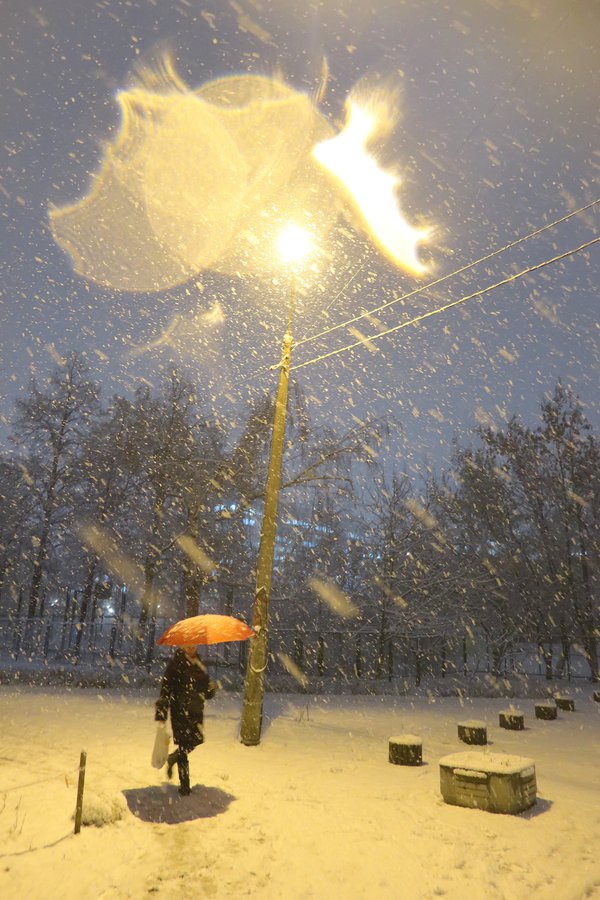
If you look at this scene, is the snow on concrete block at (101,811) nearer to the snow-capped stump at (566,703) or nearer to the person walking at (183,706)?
the person walking at (183,706)

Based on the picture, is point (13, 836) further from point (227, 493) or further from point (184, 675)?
point (227, 493)

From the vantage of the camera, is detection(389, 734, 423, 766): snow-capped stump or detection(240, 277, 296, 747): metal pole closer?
detection(389, 734, 423, 766): snow-capped stump

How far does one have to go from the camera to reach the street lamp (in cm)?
1026

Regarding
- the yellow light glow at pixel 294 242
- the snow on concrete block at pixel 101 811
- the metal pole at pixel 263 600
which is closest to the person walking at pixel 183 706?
the snow on concrete block at pixel 101 811

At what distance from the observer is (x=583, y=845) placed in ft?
19.5

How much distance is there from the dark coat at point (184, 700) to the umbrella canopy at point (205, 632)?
0.73 ft

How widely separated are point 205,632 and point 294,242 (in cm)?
736

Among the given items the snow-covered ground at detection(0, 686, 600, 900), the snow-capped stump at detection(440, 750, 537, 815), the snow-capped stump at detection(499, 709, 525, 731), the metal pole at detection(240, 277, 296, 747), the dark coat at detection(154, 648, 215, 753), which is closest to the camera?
the snow-covered ground at detection(0, 686, 600, 900)

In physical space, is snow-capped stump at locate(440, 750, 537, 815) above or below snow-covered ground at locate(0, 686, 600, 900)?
above

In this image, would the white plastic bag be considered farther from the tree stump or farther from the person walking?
the tree stump

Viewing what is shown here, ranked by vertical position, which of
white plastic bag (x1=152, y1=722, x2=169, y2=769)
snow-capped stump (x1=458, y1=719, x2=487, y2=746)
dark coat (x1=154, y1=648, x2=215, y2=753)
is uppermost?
dark coat (x1=154, y1=648, x2=215, y2=753)

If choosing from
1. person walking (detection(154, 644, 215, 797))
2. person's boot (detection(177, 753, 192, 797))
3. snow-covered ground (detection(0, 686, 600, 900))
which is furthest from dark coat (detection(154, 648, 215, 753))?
snow-covered ground (detection(0, 686, 600, 900))

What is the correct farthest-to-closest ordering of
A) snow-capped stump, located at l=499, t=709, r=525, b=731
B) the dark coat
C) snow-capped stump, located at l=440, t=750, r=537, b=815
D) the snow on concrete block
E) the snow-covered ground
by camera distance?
snow-capped stump, located at l=499, t=709, r=525, b=731 → the dark coat → snow-capped stump, located at l=440, t=750, r=537, b=815 → the snow on concrete block → the snow-covered ground

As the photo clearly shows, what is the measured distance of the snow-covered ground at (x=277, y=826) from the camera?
16.3 feet
